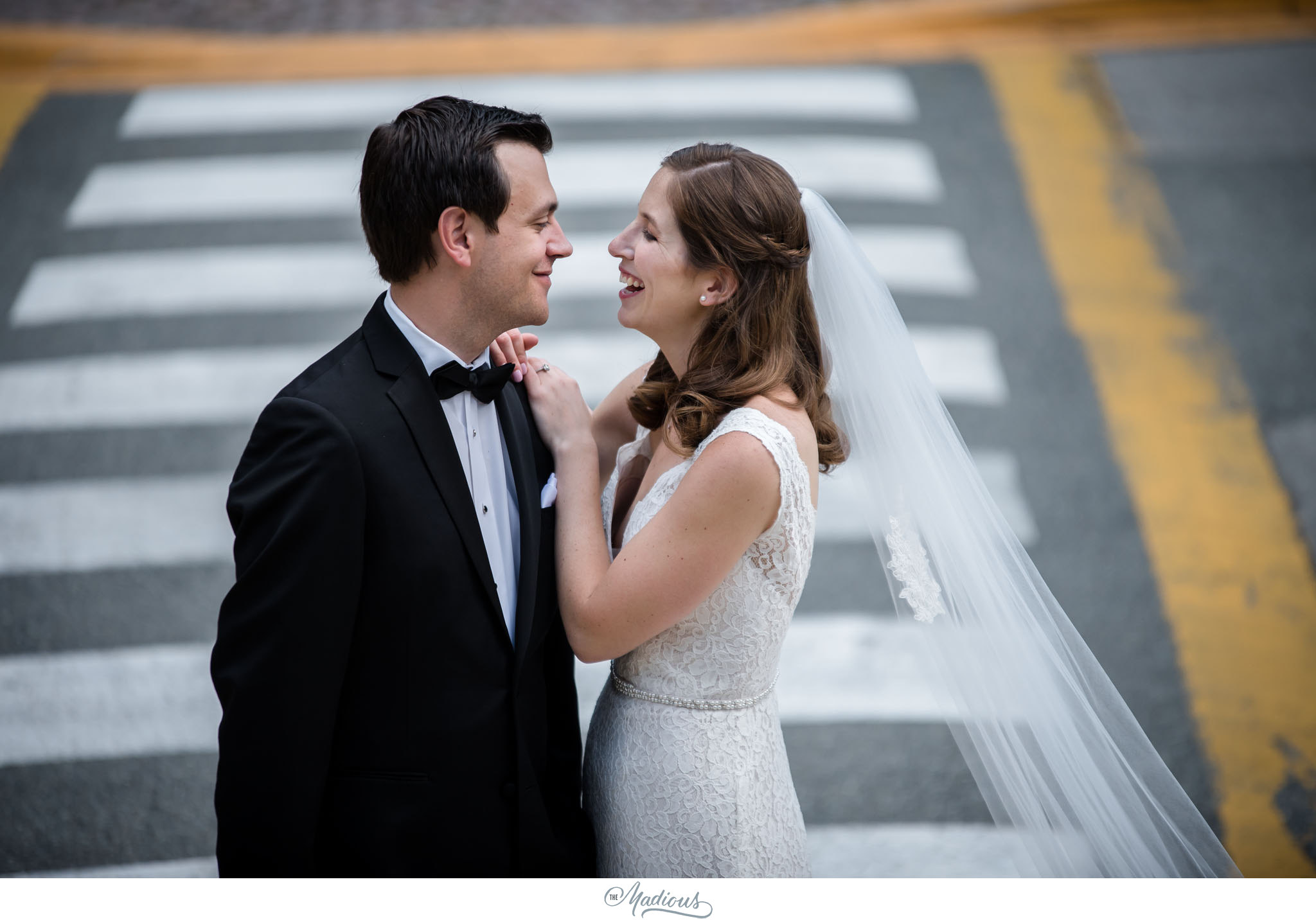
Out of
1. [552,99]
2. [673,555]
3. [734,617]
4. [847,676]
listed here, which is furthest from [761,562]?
[552,99]

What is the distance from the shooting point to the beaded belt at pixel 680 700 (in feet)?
8.97

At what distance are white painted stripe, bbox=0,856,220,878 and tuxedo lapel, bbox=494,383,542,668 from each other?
2.42 metres

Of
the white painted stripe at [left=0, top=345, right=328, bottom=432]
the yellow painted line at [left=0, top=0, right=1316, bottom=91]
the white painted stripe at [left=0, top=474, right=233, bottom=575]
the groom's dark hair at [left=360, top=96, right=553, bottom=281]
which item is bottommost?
the white painted stripe at [left=0, top=474, right=233, bottom=575]

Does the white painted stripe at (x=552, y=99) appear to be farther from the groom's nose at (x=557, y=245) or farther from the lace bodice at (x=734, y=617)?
the lace bodice at (x=734, y=617)

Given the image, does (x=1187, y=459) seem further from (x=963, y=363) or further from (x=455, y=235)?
Answer: (x=455, y=235)

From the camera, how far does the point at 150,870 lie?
4.19m

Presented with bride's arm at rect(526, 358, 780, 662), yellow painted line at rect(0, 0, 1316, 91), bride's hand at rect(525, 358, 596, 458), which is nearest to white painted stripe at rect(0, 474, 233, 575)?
bride's hand at rect(525, 358, 596, 458)

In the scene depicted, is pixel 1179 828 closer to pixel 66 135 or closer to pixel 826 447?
pixel 826 447

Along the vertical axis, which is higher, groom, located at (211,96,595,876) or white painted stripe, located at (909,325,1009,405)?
groom, located at (211,96,595,876)

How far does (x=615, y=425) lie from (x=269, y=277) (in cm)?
401

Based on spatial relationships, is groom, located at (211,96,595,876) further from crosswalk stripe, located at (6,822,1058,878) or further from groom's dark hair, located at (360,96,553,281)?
crosswalk stripe, located at (6,822,1058,878)

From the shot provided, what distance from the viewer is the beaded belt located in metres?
2.73

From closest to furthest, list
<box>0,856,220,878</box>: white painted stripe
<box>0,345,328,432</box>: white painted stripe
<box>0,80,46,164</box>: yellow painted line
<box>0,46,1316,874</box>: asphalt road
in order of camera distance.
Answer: <box>0,856,220,878</box>: white painted stripe
<box>0,46,1316,874</box>: asphalt road
<box>0,345,328,432</box>: white painted stripe
<box>0,80,46,164</box>: yellow painted line
